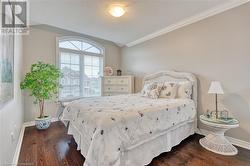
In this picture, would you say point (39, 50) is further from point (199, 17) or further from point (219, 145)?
point (219, 145)

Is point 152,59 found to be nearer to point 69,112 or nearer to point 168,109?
point 168,109

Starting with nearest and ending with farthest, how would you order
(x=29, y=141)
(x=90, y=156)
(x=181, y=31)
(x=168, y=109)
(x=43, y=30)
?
1. (x=90, y=156)
2. (x=168, y=109)
3. (x=29, y=141)
4. (x=181, y=31)
5. (x=43, y=30)

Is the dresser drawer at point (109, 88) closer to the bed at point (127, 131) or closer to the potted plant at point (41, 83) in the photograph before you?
the potted plant at point (41, 83)

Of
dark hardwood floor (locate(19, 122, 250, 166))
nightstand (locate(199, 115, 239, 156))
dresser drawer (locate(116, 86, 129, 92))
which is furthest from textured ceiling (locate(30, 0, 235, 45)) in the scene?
dark hardwood floor (locate(19, 122, 250, 166))

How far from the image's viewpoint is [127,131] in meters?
1.66

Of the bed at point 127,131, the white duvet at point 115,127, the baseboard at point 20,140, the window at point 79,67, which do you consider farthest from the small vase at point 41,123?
the white duvet at point 115,127

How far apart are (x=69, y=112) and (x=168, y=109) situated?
1.66 m

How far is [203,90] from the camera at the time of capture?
300 cm

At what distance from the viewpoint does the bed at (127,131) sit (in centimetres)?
150

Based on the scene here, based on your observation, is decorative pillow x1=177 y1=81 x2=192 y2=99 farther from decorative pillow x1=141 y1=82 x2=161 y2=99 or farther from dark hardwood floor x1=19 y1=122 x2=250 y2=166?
dark hardwood floor x1=19 y1=122 x2=250 y2=166

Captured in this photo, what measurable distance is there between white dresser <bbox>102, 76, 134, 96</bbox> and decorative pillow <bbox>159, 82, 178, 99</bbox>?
151cm

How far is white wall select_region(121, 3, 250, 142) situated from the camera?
8.02 feet

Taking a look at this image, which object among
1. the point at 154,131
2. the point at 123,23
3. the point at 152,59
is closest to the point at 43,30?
the point at 123,23

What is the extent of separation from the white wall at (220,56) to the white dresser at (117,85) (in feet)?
3.96
